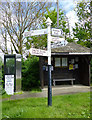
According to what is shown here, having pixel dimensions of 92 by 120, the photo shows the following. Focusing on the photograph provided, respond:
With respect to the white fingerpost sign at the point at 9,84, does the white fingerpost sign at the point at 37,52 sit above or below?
above

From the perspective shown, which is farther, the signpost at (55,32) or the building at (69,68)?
the building at (69,68)

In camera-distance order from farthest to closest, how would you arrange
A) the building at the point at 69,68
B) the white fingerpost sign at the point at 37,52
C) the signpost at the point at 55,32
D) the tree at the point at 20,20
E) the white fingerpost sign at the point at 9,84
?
the building at the point at 69,68 < the tree at the point at 20,20 < the white fingerpost sign at the point at 9,84 < the signpost at the point at 55,32 < the white fingerpost sign at the point at 37,52

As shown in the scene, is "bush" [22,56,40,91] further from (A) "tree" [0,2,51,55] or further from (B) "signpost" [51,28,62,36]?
(B) "signpost" [51,28,62,36]

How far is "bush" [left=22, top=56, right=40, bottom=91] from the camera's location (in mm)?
5953

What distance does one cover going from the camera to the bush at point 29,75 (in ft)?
19.5

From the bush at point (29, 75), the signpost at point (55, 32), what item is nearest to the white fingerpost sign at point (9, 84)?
the bush at point (29, 75)

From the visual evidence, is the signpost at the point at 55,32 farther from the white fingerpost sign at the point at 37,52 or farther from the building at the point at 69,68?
the building at the point at 69,68

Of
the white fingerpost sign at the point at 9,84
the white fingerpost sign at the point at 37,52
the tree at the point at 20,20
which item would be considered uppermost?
the tree at the point at 20,20

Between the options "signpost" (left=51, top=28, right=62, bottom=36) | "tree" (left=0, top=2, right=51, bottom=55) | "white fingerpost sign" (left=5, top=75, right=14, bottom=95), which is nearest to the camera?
"signpost" (left=51, top=28, right=62, bottom=36)

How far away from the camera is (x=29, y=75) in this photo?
596 cm

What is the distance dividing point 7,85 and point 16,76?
2.07ft

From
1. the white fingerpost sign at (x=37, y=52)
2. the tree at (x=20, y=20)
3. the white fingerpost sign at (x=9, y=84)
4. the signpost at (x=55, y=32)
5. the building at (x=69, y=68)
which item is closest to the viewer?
the white fingerpost sign at (x=37, y=52)

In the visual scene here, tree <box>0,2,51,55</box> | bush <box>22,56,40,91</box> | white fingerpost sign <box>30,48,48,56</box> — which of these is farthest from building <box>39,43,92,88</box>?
white fingerpost sign <box>30,48,48,56</box>

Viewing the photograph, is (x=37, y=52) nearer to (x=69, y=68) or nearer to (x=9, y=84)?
(x=9, y=84)
